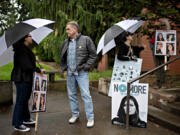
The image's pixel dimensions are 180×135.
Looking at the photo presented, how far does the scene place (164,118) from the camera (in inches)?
174

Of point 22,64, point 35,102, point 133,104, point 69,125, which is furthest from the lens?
point 69,125

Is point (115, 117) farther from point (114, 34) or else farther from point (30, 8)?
point (30, 8)

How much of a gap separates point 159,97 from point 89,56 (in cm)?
211

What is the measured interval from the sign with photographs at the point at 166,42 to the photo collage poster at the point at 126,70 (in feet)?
2.62

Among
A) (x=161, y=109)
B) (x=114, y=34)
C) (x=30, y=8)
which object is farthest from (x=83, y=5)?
(x=161, y=109)

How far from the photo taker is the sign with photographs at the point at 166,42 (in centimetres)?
504

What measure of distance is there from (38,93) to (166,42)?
122 inches

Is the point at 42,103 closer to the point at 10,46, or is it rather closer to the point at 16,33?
the point at 10,46

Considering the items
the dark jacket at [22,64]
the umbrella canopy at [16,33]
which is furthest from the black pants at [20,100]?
the umbrella canopy at [16,33]

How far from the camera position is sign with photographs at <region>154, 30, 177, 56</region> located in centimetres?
504

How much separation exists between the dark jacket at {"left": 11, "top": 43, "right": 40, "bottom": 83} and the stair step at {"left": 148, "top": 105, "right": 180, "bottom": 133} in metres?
2.64

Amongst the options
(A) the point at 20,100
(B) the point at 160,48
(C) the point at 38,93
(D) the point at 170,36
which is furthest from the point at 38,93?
(D) the point at 170,36

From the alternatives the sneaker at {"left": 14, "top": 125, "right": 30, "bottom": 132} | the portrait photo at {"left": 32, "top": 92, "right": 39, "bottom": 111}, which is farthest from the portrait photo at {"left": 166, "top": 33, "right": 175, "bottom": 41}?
the sneaker at {"left": 14, "top": 125, "right": 30, "bottom": 132}

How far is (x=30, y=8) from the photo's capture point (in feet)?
30.1
